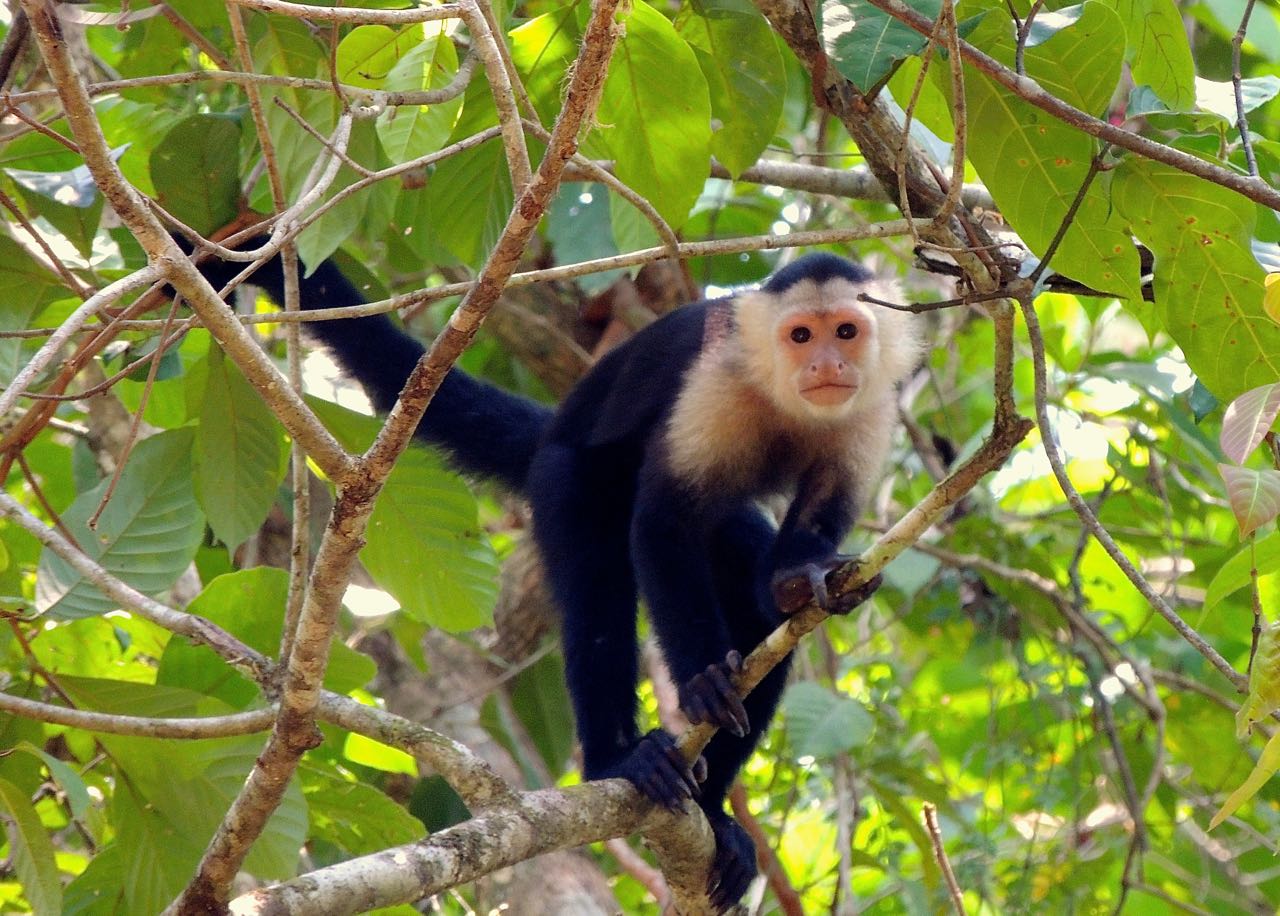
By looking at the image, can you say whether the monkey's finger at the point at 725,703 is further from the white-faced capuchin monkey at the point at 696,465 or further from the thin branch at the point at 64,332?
the thin branch at the point at 64,332

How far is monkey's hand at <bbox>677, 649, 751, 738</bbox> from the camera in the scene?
11.8ft

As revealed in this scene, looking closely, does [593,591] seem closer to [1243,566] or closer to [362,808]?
[362,808]

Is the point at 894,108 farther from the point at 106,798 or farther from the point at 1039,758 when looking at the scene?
the point at 1039,758

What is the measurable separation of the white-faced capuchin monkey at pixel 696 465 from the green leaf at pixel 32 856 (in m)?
1.50

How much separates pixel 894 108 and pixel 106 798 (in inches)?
118

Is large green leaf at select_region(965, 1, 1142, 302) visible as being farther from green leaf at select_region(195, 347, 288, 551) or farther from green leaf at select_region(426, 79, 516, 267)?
green leaf at select_region(195, 347, 288, 551)

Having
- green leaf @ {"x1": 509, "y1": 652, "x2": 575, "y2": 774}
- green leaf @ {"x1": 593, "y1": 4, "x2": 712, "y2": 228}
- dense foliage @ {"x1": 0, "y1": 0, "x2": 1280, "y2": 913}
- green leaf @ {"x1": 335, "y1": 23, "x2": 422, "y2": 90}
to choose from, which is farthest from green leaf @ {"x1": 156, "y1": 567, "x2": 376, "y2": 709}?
green leaf @ {"x1": 509, "y1": 652, "x2": 575, "y2": 774}

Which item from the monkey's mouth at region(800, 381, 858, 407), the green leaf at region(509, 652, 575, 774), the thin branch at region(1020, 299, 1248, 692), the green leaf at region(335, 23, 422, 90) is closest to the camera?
the thin branch at region(1020, 299, 1248, 692)

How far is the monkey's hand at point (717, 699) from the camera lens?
3.61m

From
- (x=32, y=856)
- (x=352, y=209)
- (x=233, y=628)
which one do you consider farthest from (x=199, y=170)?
(x=32, y=856)

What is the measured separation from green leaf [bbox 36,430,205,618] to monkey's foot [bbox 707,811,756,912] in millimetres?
1744

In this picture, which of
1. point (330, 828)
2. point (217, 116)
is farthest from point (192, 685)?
point (217, 116)

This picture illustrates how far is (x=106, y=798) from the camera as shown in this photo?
3805mm

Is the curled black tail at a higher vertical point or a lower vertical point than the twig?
higher
